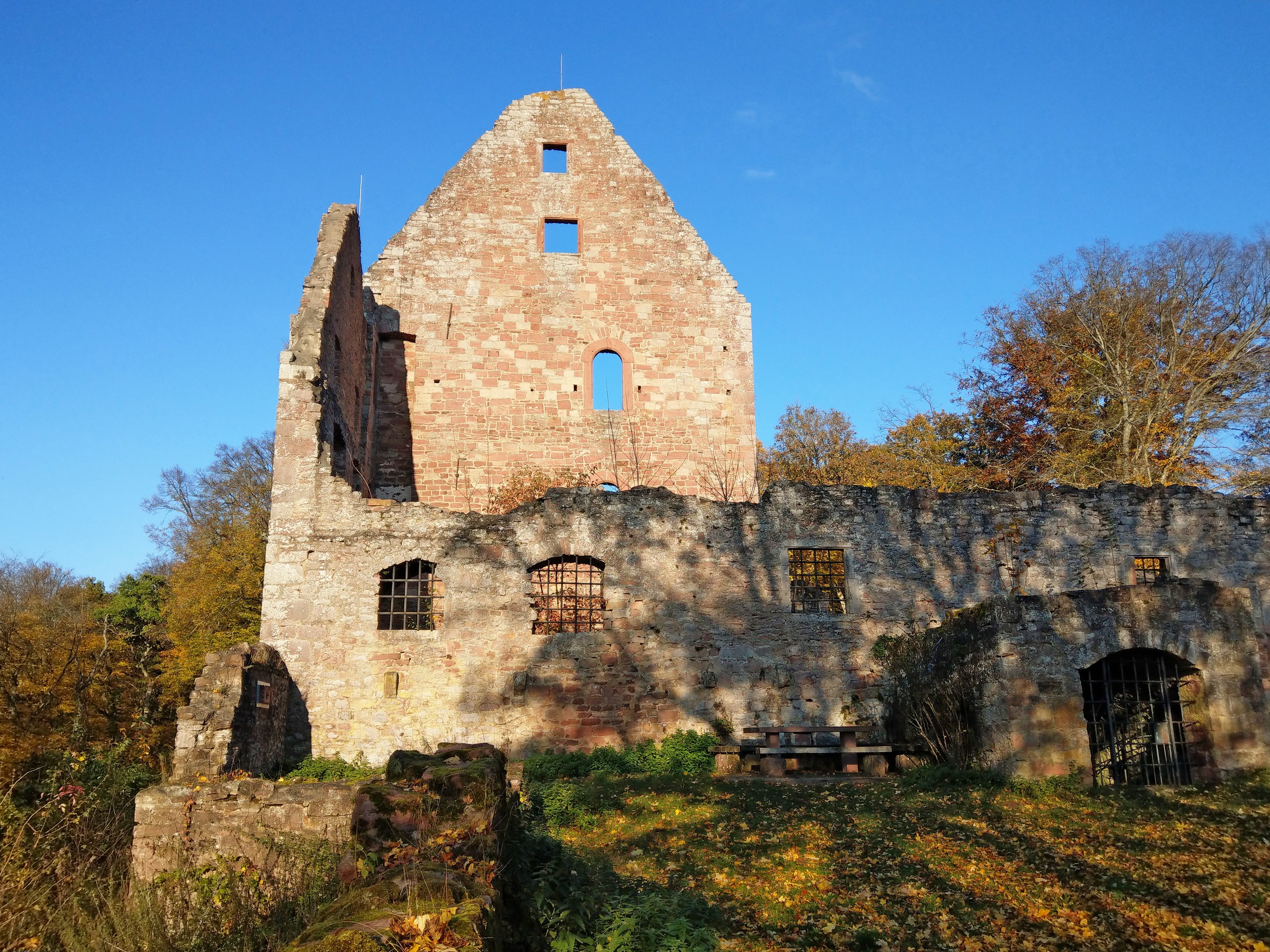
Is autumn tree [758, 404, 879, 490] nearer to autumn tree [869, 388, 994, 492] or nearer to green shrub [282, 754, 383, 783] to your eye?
autumn tree [869, 388, 994, 492]

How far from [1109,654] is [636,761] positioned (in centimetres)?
638

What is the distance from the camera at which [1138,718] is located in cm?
1209

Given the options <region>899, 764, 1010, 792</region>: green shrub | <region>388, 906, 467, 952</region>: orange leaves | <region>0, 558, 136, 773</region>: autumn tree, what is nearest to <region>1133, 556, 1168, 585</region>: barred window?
<region>899, 764, 1010, 792</region>: green shrub

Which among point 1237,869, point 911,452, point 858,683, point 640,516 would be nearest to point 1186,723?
point 1237,869

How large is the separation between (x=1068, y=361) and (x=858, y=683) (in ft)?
56.8

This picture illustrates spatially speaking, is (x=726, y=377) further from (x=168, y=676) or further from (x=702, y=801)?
(x=168, y=676)

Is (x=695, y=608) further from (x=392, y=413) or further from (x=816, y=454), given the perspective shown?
(x=816, y=454)

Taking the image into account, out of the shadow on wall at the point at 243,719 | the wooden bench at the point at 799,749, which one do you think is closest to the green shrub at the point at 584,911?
the wooden bench at the point at 799,749

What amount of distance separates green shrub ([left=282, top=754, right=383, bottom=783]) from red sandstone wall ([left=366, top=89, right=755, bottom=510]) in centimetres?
759

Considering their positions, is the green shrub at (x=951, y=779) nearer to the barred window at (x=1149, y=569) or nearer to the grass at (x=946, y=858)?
the grass at (x=946, y=858)

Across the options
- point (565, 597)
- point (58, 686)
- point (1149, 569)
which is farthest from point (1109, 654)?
point (58, 686)

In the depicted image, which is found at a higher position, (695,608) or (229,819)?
(695,608)

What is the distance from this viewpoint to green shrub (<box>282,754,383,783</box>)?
512 inches

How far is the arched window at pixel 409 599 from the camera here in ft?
46.6
